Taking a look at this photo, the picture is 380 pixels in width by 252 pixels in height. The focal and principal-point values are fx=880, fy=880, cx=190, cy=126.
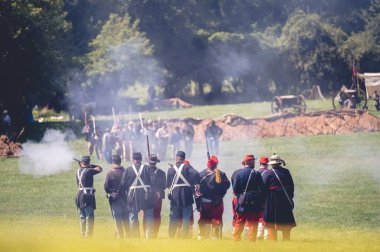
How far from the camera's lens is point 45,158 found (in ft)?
117

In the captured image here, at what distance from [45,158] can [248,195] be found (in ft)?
63.2

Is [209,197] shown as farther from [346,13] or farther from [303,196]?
[346,13]

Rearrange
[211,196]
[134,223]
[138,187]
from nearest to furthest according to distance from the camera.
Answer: [211,196]
[138,187]
[134,223]

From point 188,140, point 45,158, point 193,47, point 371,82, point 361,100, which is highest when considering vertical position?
point 193,47

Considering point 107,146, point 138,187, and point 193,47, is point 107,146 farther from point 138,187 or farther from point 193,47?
point 193,47

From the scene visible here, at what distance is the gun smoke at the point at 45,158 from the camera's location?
112 feet

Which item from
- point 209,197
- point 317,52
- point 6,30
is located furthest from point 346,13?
point 209,197

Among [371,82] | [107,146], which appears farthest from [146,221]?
[371,82]

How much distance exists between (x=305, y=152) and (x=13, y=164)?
1208 centimetres

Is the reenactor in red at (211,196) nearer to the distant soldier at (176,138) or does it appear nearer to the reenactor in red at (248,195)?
the reenactor in red at (248,195)

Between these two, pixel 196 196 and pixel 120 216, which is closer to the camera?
pixel 196 196

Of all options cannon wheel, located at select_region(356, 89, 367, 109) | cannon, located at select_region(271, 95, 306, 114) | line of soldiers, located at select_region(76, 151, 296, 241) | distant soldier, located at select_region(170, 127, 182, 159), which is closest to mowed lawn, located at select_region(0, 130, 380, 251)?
line of soldiers, located at select_region(76, 151, 296, 241)

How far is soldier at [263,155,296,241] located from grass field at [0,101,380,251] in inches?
23.0

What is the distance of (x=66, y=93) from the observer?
203 feet
